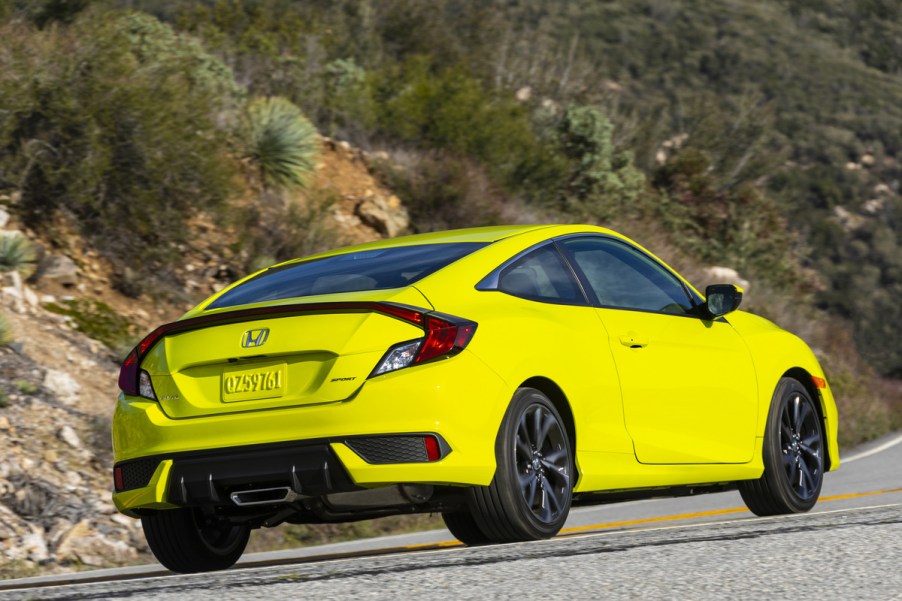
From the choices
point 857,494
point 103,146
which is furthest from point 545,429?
point 103,146

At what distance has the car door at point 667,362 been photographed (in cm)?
741

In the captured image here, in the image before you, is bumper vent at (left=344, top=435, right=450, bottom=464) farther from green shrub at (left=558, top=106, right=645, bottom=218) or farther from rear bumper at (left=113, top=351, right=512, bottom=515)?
green shrub at (left=558, top=106, right=645, bottom=218)

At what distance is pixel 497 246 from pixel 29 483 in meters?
5.63

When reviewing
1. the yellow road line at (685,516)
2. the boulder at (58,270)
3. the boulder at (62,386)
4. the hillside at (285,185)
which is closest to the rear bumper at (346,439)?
the yellow road line at (685,516)

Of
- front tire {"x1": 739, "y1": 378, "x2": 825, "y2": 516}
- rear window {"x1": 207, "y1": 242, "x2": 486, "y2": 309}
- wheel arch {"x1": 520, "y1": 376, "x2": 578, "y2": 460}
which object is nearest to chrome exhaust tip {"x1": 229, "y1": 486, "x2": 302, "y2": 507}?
rear window {"x1": 207, "y1": 242, "x2": 486, "y2": 309}

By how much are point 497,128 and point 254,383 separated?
708 inches

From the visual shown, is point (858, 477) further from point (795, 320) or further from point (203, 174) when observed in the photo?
point (795, 320)

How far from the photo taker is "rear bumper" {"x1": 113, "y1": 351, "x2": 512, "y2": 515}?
6.13m

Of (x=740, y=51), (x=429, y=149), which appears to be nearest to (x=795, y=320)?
(x=429, y=149)

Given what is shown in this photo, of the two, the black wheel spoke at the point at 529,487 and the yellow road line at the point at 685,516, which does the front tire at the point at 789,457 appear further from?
the black wheel spoke at the point at 529,487

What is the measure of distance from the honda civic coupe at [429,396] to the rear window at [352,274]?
18mm

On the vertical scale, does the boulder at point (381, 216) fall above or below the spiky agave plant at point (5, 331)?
above

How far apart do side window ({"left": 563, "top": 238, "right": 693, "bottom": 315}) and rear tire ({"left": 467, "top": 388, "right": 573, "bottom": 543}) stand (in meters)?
0.99

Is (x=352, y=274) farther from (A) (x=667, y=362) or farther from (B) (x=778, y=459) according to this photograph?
(B) (x=778, y=459)
